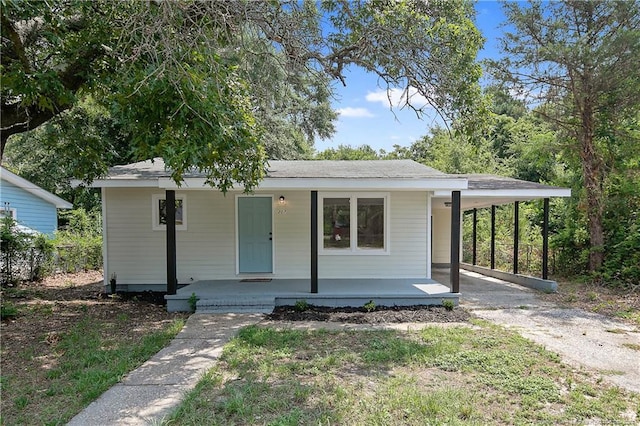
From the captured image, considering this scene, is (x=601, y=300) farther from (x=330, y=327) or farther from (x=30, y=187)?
(x=30, y=187)

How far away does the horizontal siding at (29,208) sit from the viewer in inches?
565

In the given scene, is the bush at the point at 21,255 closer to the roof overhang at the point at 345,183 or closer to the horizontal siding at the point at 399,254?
the roof overhang at the point at 345,183

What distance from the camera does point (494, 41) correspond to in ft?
32.8

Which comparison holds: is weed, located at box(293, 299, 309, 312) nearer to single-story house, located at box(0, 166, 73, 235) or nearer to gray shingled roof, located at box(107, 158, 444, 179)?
gray shingled roof, located at box(107, 158, 444, 179)

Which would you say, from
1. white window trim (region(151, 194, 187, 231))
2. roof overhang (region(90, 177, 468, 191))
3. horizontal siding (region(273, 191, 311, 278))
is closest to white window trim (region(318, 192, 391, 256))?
horizontal siding (region(273, 191, 311, 278))

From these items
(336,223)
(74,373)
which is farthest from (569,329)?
(74,373)

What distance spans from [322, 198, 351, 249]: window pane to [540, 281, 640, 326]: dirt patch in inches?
171

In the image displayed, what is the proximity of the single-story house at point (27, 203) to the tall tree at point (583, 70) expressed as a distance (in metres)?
16.1

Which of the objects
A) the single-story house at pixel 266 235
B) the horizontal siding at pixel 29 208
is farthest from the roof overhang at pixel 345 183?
the horizontal siding at pixel 29 208

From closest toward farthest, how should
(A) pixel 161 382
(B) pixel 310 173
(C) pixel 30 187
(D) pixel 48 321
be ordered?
(A) pixel 161 382
(D) pixel 48 321
(B) pixel 310 173
(C) pixel 30 187

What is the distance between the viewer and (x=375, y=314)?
6766 mm

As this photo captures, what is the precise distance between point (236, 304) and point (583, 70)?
941 centimetres

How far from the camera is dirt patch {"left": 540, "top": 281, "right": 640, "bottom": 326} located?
6.93 m

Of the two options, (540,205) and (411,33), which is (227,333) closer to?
(411,33)
